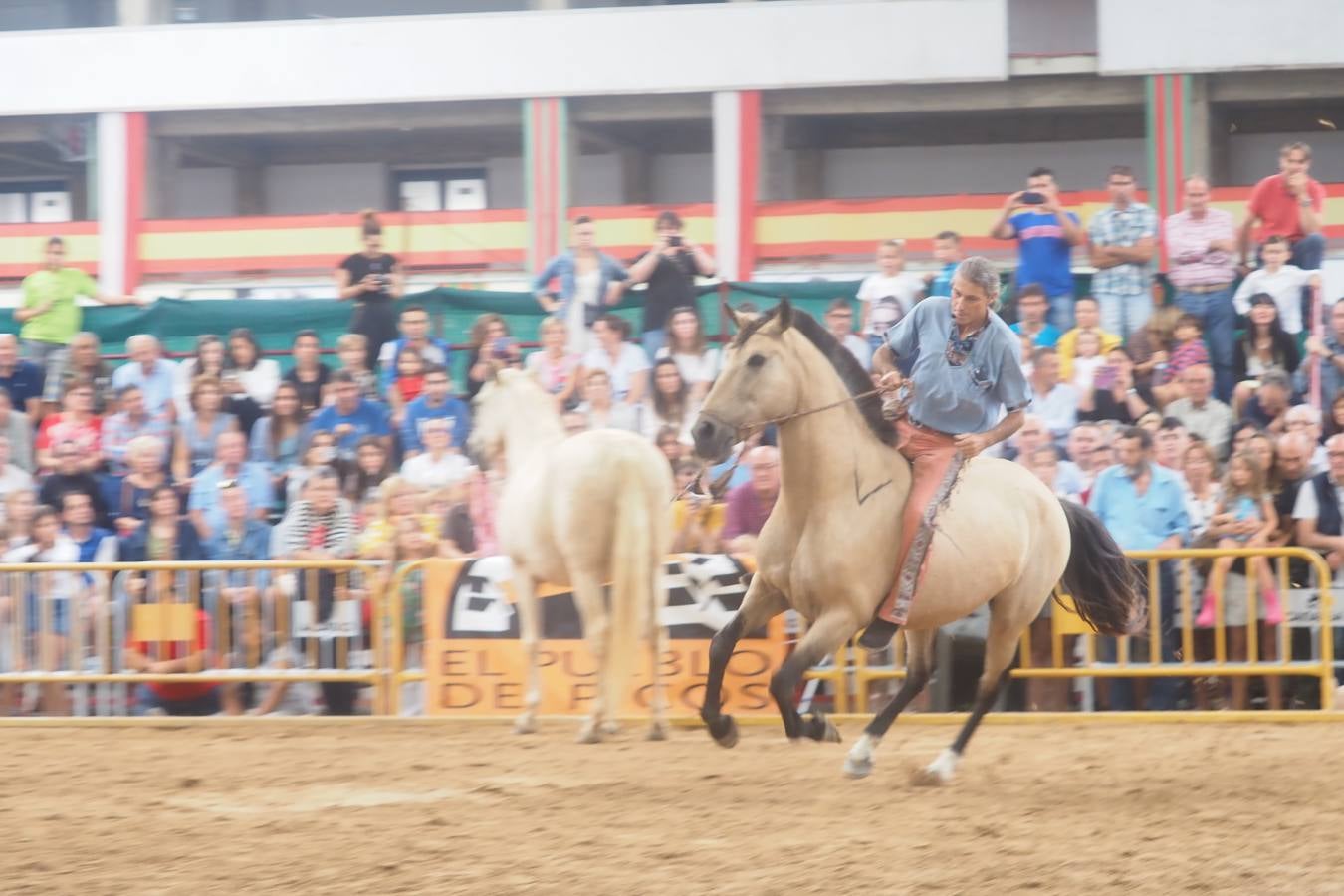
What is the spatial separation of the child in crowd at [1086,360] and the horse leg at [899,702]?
4.71 meters

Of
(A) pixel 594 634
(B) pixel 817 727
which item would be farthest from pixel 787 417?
(A) pixel 594 634

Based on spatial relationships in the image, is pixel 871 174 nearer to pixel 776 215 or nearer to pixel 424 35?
pixel 776 215

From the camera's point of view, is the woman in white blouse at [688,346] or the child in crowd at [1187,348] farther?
the woman in white blouse at [688,346]

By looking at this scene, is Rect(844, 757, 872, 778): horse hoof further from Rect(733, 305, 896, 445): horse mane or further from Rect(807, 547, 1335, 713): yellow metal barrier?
Rect(807, 547, 1335, 713): yellow metal barrier

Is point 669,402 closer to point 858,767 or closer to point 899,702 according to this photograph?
point 899,702

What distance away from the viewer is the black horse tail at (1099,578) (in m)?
8.96

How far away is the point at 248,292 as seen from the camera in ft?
77.7

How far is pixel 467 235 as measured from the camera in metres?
23.2

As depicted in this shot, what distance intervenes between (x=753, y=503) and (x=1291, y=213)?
213 inches

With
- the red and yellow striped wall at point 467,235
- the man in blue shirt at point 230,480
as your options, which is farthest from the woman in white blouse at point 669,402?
the red and yellow striped wall at point 467,235

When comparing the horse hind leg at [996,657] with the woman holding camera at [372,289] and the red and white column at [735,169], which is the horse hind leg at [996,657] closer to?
the woman holding camera at [372,289]

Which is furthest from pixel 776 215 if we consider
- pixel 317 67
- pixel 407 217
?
pixel 317 67

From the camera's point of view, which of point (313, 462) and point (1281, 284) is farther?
point (1281, 284)

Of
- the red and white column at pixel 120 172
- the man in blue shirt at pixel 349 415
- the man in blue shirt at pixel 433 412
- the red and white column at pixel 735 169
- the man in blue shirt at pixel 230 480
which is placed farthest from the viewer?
the red and white column at pixel 120 172
